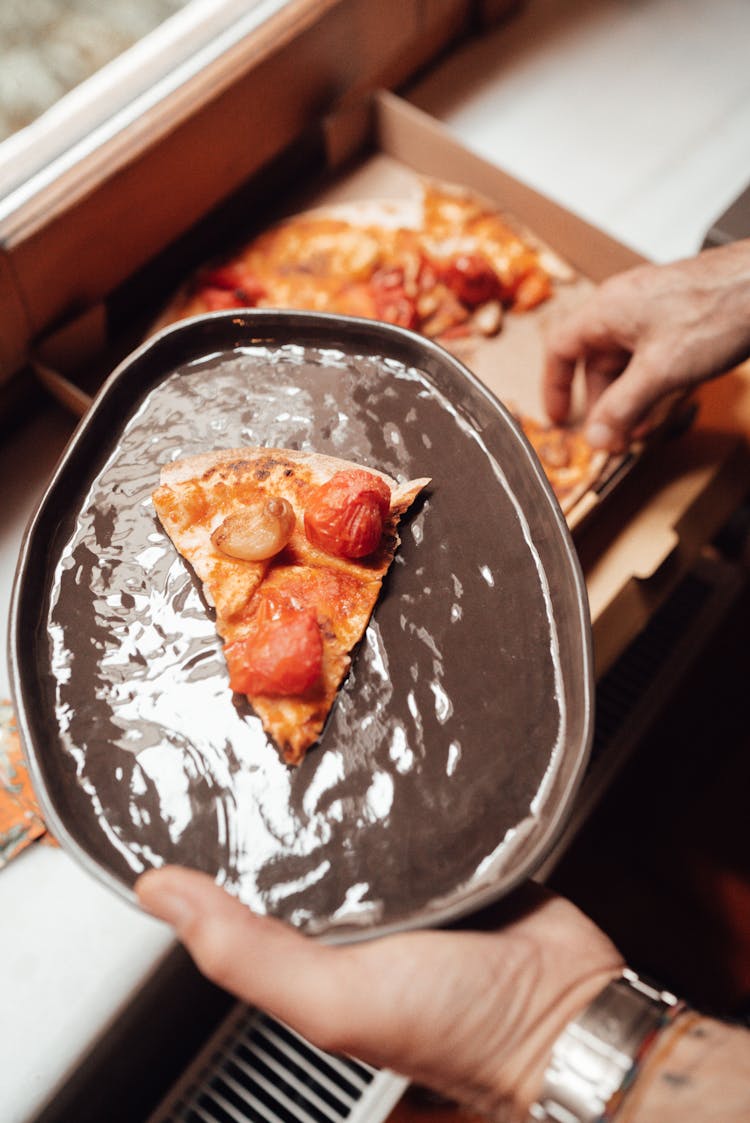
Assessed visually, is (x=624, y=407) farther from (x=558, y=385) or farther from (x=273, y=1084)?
(x=273, y=1084)

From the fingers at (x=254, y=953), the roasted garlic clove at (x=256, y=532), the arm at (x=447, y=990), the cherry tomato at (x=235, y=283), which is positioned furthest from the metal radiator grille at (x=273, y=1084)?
the cherry tomato at (x=235, y=283)

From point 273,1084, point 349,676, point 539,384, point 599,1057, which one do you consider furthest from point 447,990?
point 539,384

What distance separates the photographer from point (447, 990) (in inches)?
39.1

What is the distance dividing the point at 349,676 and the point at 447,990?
0.37m

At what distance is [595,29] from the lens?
96.8 inches

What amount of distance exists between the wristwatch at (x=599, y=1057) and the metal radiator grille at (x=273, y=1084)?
1.93 ft

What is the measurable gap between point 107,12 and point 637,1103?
74.5 inches

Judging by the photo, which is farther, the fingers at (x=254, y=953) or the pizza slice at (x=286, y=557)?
the pizza slice at (x=286, y=557)

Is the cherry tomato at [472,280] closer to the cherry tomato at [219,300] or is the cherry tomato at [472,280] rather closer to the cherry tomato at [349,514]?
the cherry tomato at [219,300]

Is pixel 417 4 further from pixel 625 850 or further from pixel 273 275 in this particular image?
pixel 625 850

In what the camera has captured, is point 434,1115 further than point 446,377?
Yes

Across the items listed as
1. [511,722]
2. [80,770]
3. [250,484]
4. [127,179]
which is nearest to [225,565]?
[250,484]

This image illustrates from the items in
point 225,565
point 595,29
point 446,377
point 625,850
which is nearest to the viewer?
point 225,565

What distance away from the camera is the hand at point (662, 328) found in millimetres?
1567
